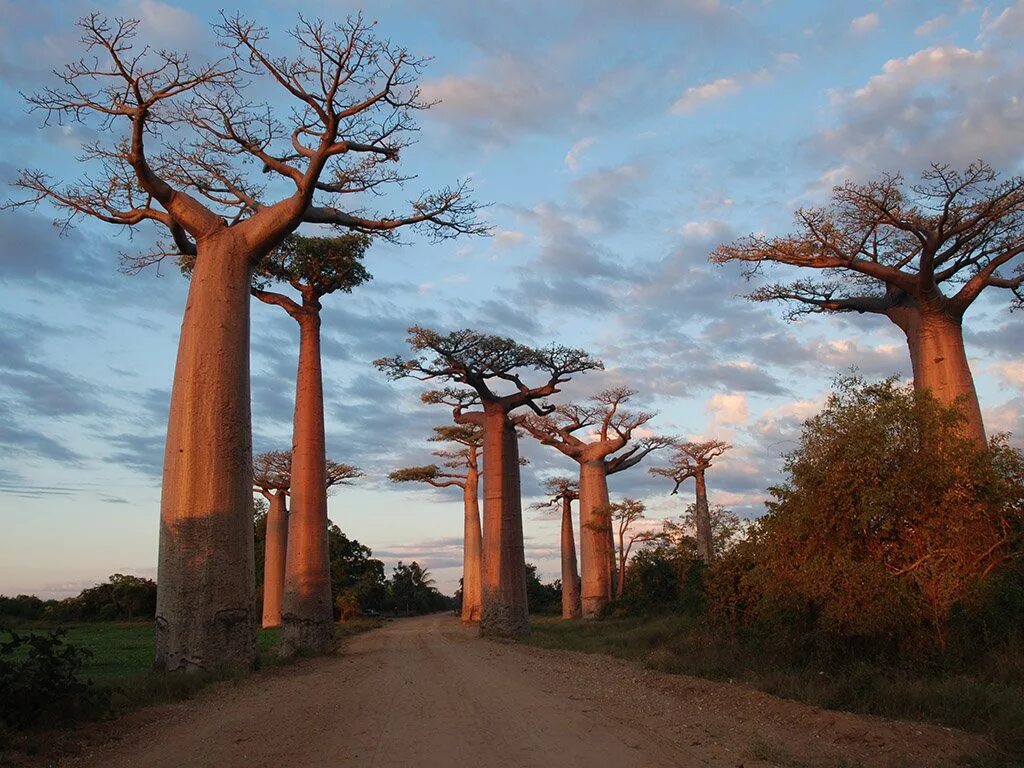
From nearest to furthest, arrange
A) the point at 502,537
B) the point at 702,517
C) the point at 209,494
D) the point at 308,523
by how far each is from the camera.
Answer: the point at 209,494 → the point at 308,523 → the point at 502,537 → the point at 702,517

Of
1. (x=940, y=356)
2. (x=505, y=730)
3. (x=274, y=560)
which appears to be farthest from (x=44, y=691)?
(x=274, y=560)

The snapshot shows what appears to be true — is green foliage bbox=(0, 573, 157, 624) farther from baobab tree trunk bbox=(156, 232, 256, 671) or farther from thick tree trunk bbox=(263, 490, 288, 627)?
baobab tree trunk bbox=(156, 232, 256, 671)

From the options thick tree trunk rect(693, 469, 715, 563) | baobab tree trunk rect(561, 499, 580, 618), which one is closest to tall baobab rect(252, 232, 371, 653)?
thick tree trunk rect(693, 469, 715, 563)

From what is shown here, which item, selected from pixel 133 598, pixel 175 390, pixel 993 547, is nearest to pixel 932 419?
pixel 993 547

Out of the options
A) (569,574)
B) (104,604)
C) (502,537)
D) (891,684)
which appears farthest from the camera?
(104,604)

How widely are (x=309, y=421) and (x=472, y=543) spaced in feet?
58.0

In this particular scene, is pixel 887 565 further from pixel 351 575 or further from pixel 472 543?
pixel 351 575

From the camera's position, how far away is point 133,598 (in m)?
42.4

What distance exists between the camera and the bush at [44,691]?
5648 millimetres

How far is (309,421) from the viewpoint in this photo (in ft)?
50.5

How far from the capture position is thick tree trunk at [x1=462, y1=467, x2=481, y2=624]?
1264 inches

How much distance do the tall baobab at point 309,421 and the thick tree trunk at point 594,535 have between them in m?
15.1

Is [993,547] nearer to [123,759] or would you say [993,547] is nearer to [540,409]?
[123,759]

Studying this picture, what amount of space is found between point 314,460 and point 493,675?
690cm
